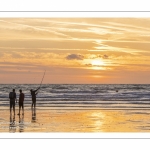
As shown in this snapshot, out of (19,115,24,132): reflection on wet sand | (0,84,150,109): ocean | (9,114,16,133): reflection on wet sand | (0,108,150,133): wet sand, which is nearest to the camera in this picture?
(9,114,16,133): reflection on wet sand

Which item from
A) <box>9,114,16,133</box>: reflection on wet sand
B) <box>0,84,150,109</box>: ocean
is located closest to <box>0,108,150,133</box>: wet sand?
<box>9,114,16,133</box>: reflection on wet sand

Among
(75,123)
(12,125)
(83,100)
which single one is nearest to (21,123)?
(12,125)

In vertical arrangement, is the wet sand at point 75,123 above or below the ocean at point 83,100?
below

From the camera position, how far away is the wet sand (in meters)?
18.0

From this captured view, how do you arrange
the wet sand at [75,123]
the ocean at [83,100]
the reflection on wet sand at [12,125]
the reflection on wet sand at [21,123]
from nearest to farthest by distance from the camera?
the reflection on wet sand at [12,125] → the reflection on wet sand at [21,123] → the wet sand at [75,123] → the ocean at [83,100]

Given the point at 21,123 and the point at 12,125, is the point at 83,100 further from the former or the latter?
the point at 12,125

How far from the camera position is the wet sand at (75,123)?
1802 centimetres

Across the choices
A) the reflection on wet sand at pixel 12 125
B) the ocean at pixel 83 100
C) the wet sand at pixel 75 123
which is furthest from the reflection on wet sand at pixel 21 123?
the ocean at pixel 83 100

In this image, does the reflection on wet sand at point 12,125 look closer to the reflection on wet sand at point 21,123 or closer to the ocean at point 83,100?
the reflection on wet sand at point 21,123

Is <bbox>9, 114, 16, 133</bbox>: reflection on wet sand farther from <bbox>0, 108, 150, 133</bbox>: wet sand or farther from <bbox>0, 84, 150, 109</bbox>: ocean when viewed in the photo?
<bbox>0, 84, 150, 109</bbox>: ocean

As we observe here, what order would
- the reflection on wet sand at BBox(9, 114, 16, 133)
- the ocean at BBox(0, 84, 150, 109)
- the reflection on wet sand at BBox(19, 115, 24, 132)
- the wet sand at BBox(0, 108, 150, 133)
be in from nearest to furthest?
the reflection on wet sand at BBox(9, 114, 16, 133) < the reflection on wet sand at BBox(19, 115, 24, 132) < the wet sand at BBox(0, 108, 150, 133) < the ocean at BBox(0, 84, 150, 109)

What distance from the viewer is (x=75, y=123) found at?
785 inches
